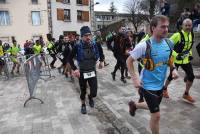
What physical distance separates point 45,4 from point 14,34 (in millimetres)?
5881

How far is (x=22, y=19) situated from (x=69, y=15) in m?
7.74

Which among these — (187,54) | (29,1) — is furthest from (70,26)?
(187,54)

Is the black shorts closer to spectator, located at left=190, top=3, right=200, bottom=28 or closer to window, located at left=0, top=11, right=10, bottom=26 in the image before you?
spectator, located at left=190, top=3, right=200, bottom=28

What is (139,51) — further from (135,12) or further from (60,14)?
(135,12)

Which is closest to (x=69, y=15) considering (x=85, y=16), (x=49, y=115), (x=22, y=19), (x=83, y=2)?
(x=85, y=16)

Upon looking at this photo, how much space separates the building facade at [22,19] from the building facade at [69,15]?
1516 mm

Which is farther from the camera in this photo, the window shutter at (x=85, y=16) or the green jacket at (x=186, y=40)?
the window shutter at (x=85, y=16)

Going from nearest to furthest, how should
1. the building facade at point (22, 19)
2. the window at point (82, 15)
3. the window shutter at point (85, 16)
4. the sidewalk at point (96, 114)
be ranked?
the sidewalk at point (96, 114), the building facade at point (22, 19), the window at point (82, 15), the window shutter at point (85, 16)

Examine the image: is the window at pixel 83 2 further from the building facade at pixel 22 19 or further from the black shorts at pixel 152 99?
the black shorts at pixel 152 99

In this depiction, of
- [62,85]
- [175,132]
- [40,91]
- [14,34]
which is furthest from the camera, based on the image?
[14,34]

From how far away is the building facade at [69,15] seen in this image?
40469mm

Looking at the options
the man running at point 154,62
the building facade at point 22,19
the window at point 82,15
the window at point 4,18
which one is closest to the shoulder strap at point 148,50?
the man running at point 154,62

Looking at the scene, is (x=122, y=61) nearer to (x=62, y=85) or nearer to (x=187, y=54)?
(x=62, y=85)

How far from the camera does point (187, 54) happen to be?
6.70 meters
